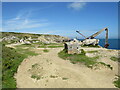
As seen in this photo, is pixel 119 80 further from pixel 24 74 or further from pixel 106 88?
pixel 24 74

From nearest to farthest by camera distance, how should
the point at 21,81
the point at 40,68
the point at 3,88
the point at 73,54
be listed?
the point at 3,88
the point at 21,81
the point at 40,68
the point at 73,54

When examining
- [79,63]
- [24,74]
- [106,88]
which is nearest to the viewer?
[106,88]

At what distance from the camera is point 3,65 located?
2020cm

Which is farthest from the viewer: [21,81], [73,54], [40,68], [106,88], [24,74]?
[73,54]

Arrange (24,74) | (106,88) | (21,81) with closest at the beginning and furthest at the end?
(106,88)
(21,81)
(24,74)

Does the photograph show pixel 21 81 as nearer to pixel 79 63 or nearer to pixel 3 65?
pixel 3 65

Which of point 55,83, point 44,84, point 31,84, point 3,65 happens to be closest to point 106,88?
point 55,83

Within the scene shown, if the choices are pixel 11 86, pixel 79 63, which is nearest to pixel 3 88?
pixel 11 86

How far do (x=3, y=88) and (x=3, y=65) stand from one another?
23.4 feet

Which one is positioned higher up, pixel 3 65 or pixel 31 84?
pixel 3 65

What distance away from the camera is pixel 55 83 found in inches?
625

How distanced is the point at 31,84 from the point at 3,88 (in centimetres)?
335

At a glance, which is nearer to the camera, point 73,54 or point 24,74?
point 24,74

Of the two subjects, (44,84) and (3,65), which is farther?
(3,65)
